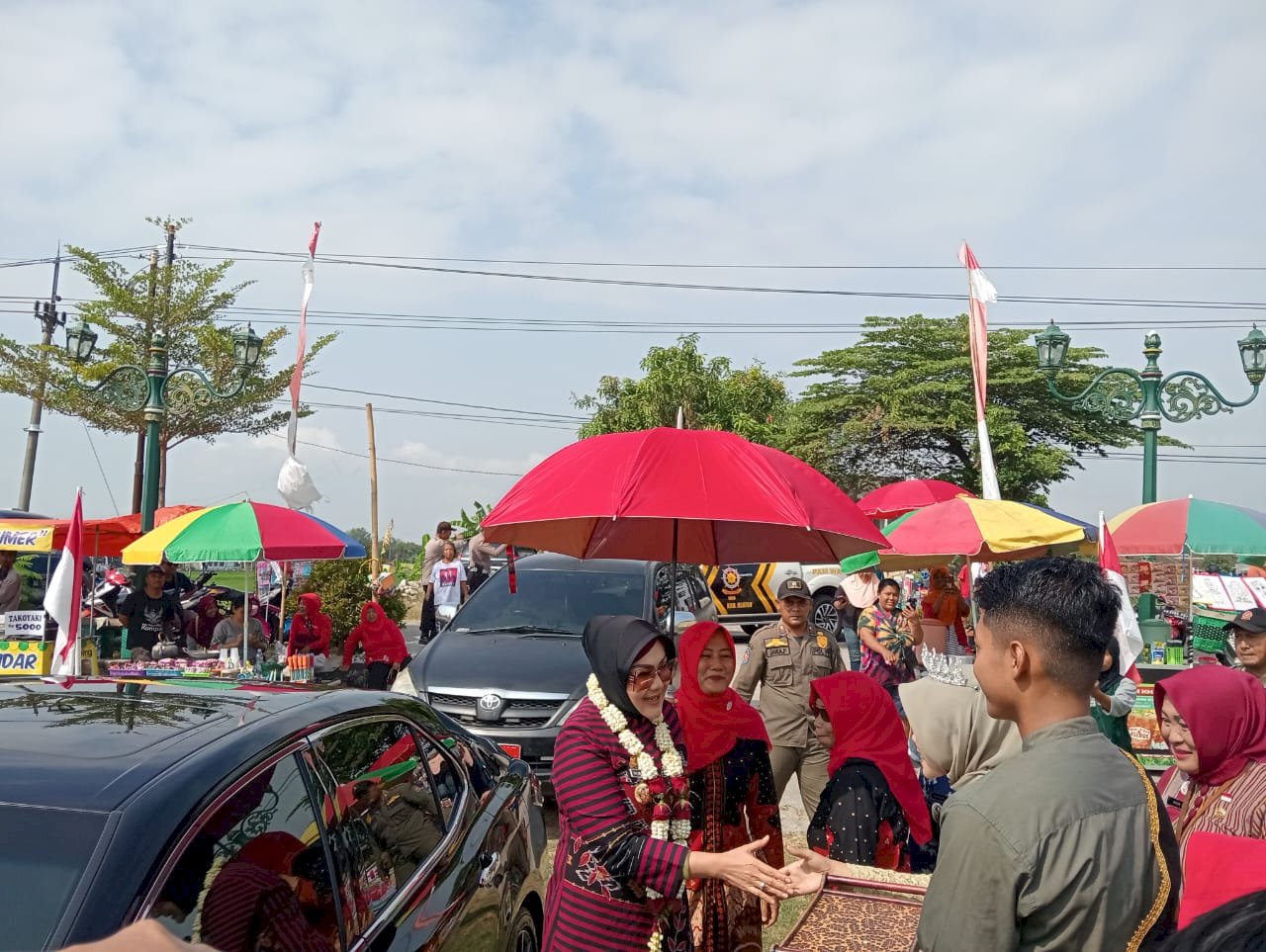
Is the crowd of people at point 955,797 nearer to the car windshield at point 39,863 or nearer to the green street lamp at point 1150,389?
the car windshield at point 39,863

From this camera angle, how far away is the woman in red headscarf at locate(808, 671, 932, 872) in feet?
12.9

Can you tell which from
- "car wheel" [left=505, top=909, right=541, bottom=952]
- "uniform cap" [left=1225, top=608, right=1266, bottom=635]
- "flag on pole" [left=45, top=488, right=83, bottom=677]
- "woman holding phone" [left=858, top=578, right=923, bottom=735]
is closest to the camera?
"car wheel" [left=505, top=909, right=541, bottom=952]

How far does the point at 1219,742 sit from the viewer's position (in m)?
3.58

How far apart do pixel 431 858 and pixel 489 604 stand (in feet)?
19.6

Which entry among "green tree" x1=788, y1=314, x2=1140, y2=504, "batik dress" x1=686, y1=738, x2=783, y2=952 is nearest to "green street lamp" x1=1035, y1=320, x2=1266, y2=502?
"batik dress" x1=686, y1=738, x2=783, y2=952

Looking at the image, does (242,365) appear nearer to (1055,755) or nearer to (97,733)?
(97,733)

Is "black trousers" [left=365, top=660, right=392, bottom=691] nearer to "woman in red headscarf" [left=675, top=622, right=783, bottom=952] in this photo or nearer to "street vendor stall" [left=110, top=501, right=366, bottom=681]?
"street vendor stall" [left=110, top=501, right=366, bottom=681]

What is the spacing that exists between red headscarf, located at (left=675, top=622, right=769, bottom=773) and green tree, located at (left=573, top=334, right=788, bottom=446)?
85.5 feet

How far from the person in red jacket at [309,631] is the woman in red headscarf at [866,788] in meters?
8.49

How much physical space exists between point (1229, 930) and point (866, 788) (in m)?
3.10

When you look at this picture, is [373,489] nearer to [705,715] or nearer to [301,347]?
[301,347]

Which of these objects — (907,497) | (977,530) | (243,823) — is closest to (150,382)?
(907,497)

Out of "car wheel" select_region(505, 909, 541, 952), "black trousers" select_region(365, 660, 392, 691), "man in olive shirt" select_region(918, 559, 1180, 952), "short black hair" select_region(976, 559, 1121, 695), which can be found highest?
"short black hair" select_region(976, 559, 1121, 695)

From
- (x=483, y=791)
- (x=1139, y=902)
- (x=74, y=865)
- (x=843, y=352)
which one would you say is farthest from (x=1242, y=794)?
(x=843, y=352)
